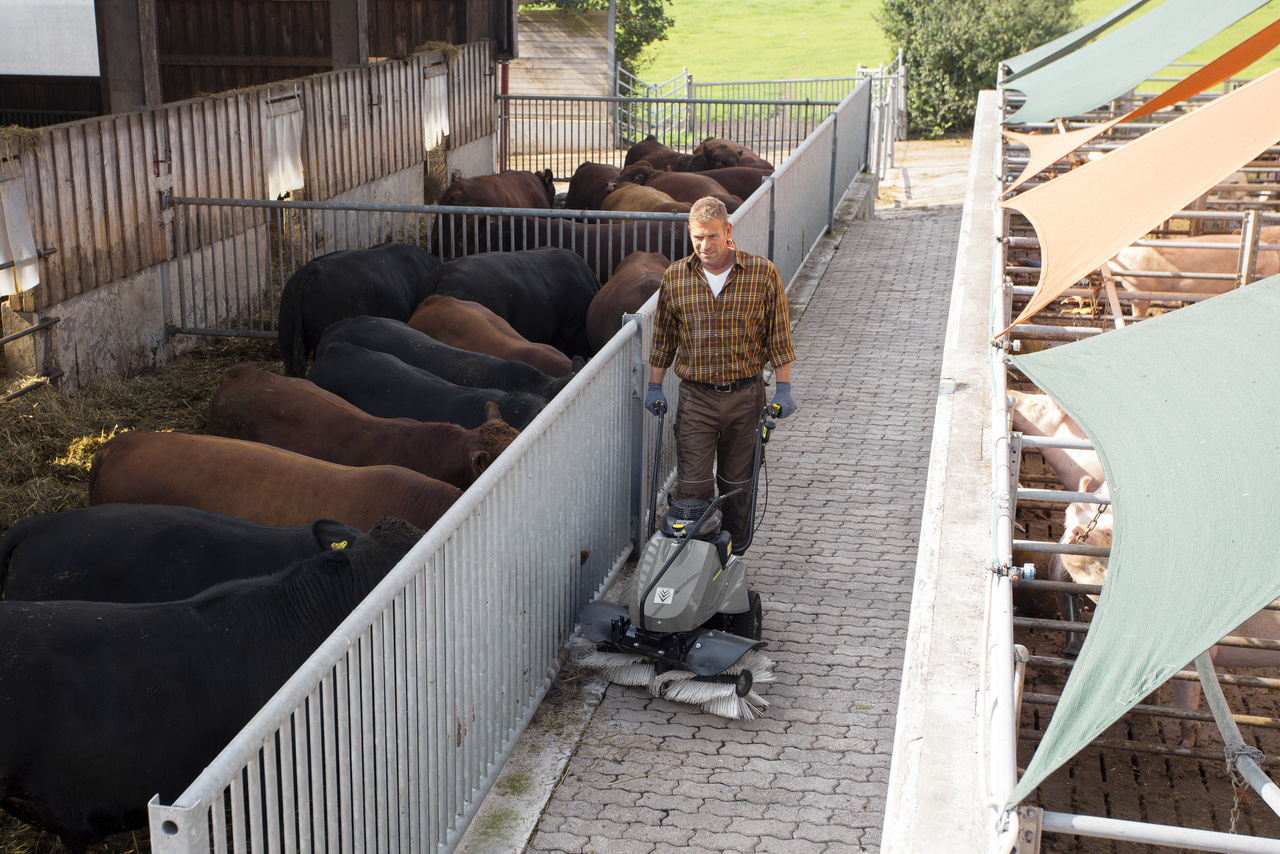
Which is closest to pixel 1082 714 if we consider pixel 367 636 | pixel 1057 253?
pixel 367 636

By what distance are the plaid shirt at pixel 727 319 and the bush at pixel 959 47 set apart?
24932mm

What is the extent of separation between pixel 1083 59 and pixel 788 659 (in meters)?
7.88

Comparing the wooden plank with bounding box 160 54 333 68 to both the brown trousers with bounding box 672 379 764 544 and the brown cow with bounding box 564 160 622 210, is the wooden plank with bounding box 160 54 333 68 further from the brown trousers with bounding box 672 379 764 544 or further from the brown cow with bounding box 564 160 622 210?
the brown trousers with bounding box 672 379 764 544

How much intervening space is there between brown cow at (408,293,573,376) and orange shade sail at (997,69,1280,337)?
3166 millimetres

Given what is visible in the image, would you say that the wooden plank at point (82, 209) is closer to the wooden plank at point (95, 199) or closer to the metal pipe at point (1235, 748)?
the wooden plank at point (95, 199)

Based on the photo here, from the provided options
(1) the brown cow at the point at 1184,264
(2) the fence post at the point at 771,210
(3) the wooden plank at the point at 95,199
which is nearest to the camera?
(1) the brown cow at the point at 1184,264

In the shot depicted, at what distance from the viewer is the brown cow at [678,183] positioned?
14000mm

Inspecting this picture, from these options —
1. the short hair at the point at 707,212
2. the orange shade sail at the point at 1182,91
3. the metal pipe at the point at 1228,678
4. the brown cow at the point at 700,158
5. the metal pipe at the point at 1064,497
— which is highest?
the orange shade sail at the point at 1182,91

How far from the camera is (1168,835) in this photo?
2.50 metres

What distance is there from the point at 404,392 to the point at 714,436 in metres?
2.08

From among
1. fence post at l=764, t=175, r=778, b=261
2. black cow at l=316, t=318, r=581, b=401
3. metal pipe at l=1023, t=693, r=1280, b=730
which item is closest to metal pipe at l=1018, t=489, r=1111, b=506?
metal pipe at l=1023, t=693, r=1280, b=730

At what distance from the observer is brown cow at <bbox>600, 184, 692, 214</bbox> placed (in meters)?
13.0

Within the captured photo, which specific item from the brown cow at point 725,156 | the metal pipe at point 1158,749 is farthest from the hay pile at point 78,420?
the brown cow at point 725,156

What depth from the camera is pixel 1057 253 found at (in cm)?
587
